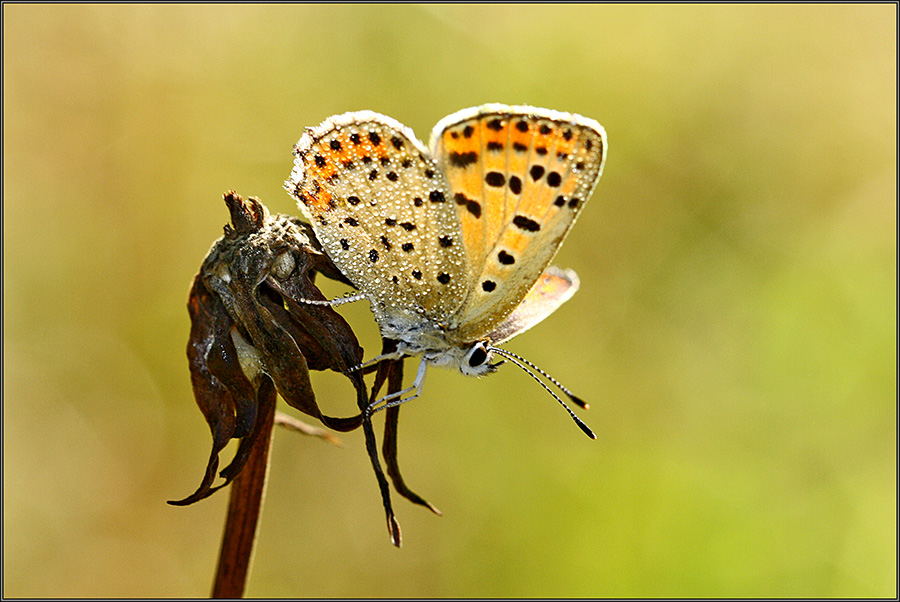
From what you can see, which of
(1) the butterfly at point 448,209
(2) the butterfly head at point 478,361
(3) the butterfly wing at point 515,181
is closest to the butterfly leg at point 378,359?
(1) the butterfly at point 448,209

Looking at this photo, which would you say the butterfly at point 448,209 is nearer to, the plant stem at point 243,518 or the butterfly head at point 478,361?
the butterfly head at point 478,361

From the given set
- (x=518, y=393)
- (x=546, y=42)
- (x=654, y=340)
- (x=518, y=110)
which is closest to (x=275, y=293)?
(x=518, y=110)

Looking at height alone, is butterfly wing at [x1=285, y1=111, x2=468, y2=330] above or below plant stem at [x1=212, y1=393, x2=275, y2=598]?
above

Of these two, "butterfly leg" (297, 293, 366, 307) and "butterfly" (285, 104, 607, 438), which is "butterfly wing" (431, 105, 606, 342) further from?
"butterfly leg" (297, 293, 366, 307)

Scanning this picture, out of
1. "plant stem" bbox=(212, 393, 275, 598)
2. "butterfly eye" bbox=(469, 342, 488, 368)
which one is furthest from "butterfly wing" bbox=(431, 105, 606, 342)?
"plant stem" bbox=(212, 393, 275, 598)

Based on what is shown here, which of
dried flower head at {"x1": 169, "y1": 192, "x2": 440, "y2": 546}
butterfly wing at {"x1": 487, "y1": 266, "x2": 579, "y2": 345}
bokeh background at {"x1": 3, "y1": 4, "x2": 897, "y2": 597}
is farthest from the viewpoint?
bokeh background at {"x1": 3, "y1": 4, "x2": 897, "y2": 597}

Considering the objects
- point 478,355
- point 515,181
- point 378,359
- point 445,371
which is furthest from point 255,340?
point 445,371
